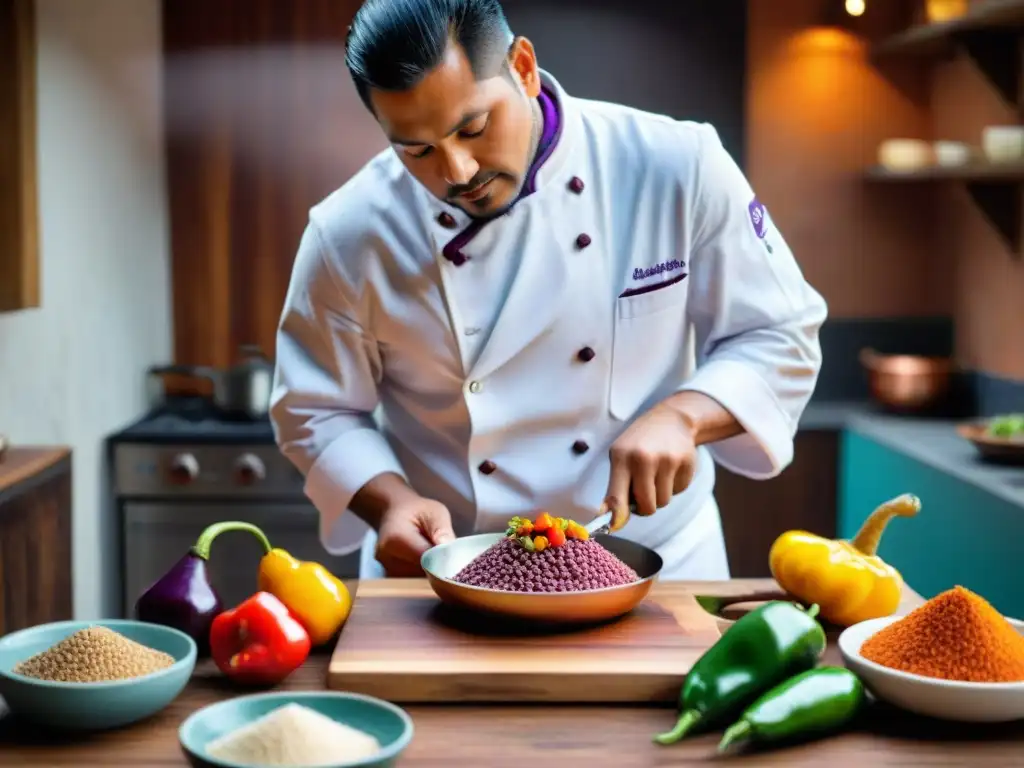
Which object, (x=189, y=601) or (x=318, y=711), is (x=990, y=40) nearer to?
(x=189, y=601)

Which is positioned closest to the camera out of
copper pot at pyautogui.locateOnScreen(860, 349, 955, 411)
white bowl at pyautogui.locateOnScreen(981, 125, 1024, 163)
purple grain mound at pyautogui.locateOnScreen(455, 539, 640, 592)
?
purple grain mound at pyautogui.locateOnScreen(455, 539, 640, 592)

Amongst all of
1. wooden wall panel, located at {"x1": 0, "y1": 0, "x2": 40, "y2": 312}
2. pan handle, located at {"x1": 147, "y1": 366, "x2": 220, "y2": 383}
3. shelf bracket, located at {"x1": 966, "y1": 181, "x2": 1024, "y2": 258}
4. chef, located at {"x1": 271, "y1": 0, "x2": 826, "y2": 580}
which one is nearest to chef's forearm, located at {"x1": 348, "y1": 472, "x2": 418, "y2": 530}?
chef, located at {"x1": 271, "y1": 0, "x2": 826, "y2": 580}

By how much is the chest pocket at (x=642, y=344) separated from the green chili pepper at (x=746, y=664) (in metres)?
0.64

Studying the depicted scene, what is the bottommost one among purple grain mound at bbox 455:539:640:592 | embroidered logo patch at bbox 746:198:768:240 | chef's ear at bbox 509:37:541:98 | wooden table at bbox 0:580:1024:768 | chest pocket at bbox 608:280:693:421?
wooden table at bbox 0:580:1024:768

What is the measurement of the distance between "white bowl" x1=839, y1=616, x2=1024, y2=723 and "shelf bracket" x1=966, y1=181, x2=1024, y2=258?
8.62ft

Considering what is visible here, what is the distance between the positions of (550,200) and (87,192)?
6.08 ft

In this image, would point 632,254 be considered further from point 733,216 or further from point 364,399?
point 364,399

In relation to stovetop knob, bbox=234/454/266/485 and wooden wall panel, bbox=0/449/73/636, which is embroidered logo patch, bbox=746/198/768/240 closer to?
wooden wall panel, bbox=0/449/73/636

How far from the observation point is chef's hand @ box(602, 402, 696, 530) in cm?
163

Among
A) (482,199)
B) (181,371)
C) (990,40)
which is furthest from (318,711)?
(990,40)

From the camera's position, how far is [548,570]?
143 cm

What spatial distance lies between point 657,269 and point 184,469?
1.97 metres

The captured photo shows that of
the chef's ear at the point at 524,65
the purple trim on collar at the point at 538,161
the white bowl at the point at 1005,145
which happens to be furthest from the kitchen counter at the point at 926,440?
the chef's ear at the point at 524,65

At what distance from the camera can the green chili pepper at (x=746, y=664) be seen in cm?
122
